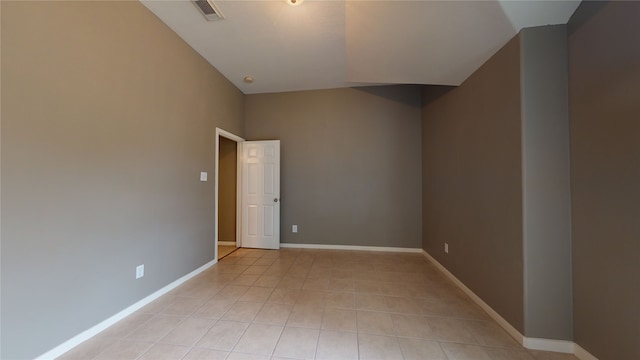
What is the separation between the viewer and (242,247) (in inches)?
162

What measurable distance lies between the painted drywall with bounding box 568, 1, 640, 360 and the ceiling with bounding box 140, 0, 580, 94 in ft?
1.19

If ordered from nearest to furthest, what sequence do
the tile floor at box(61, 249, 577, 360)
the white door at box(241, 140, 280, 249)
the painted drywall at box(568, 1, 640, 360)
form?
the painted drywall at box(568, 1, 640, 360) < the tile floor at box(61, 249, 577, 360) < the white door at box(241, 140, 280, 249)

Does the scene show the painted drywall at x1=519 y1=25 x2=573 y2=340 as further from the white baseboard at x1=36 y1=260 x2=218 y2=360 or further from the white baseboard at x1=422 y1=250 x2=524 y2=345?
the white baseboard at x1=36 y1=260 x2=218 y2=360

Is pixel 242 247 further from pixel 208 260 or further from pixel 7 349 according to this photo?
pixel 7 349

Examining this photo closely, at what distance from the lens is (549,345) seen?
5.20 feet

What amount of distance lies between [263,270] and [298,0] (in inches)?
121

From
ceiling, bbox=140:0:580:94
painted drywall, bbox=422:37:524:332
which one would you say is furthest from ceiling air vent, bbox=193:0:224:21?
painted drywall, bbox=422:37:524:332

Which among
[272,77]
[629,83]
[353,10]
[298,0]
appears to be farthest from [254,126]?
[629,83]

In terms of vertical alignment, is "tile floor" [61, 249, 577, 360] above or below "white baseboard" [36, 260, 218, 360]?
below

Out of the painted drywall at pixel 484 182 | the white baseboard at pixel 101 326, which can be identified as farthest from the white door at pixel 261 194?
the painted drywall at pixel 484 182

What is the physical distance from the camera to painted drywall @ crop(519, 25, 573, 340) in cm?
158

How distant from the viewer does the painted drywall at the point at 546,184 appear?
5.18ft

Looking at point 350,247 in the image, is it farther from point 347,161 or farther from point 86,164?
point 86,164

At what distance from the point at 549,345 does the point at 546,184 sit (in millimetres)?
1150
